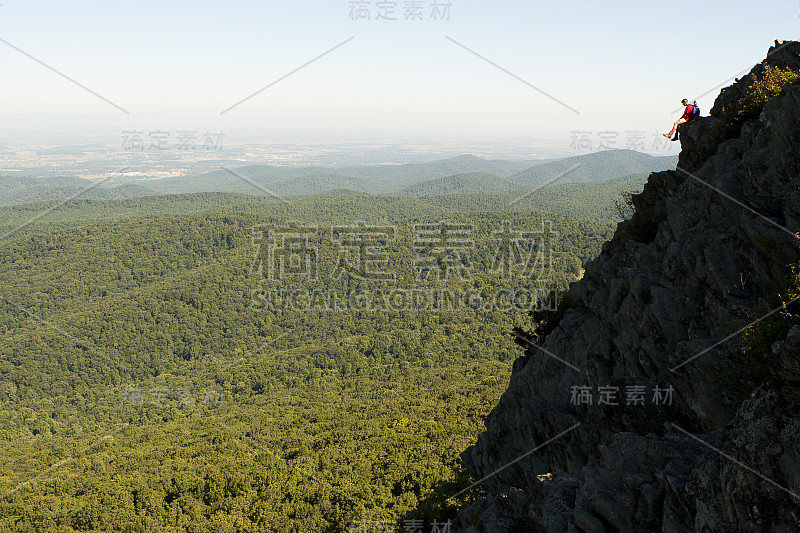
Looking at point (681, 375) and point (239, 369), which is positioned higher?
point (681, 375)

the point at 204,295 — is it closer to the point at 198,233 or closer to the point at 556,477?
the point at 198,233

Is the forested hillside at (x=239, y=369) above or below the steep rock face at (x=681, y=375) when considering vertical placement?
below

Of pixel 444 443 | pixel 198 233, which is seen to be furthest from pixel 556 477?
pixel 198 233

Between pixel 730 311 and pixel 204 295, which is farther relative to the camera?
pixel 204 295

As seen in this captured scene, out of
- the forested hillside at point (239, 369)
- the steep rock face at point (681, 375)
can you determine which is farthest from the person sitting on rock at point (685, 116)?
the forested hillside at point (239, 369)

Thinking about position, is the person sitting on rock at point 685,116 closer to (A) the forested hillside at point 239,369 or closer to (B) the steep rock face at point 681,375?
(B) the steep rock face at point 681,375

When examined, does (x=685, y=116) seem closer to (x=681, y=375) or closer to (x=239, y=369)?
(x=681, y=375)

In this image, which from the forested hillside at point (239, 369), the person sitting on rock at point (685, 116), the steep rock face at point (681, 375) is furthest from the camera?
the forested hillside at point (239, 369)

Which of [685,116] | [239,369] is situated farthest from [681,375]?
[239,369]
